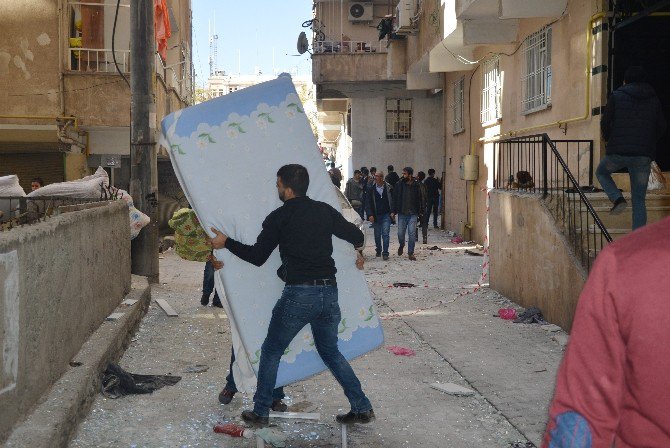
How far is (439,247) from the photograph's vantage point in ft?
66.8

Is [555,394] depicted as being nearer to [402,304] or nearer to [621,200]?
[621,200]

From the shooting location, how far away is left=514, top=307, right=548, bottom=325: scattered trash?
9.94 meters

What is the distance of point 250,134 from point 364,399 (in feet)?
6.09

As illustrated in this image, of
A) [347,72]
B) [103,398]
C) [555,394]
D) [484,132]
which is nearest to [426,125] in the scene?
[347,72]

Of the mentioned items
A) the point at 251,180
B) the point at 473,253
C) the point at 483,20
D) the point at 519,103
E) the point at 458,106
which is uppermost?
the point at 483,20

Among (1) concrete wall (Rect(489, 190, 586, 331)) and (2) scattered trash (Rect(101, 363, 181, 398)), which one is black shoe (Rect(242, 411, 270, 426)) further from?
(1) concrete wall (Rect(489, 190, 586, 331))

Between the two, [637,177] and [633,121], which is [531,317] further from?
[633,121]

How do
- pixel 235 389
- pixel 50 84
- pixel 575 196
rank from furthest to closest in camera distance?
pixel 50 84 → pixel 575 196 → pixel 235 389

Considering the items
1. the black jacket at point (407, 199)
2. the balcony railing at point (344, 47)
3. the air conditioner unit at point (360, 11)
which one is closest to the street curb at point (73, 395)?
the black jacket at point (407, 199)

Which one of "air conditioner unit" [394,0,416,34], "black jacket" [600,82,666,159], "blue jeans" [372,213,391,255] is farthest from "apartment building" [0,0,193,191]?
"black jacket" [600,82,666,159]

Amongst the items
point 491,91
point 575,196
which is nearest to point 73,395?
point 575,196

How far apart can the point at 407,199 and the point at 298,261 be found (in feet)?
40.6

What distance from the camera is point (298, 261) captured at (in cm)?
541

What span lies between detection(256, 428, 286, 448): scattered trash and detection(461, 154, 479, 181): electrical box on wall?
1597 cm
